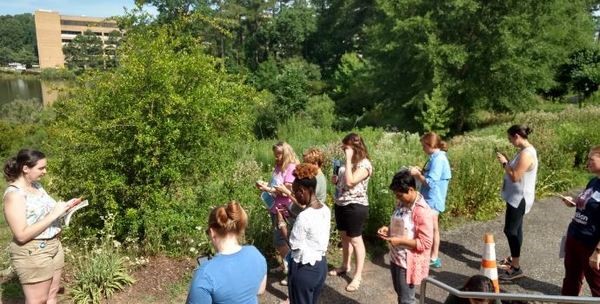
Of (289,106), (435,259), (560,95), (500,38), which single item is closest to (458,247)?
(435,259)

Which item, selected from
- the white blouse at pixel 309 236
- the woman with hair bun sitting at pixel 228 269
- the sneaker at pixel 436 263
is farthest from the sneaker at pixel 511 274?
the woman with hair bun sitting at pixel 228 269

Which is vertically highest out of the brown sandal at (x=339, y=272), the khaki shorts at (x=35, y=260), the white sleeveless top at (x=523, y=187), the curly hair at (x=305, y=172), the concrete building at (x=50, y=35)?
the concrete building at (x=50, y=35)

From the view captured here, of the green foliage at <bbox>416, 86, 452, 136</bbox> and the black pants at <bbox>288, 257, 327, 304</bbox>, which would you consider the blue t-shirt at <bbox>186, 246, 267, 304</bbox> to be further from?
the green foliage at <bbox>416, 86, 452, 136</bbox>

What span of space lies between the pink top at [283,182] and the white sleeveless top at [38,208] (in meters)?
2.03

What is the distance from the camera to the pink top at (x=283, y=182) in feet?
15.3

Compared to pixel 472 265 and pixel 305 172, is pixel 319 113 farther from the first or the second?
pixel 305 172

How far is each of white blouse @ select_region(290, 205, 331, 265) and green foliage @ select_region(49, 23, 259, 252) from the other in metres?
2.26

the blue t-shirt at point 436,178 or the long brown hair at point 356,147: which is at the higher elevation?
the long brown hair at point 356,147

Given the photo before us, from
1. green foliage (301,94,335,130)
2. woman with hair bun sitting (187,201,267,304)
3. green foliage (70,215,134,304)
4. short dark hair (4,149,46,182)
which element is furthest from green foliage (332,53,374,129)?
woman with hair bun sitting (187,201,267,304)

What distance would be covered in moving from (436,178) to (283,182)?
163 centimetres

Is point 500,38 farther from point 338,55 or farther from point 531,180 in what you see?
point 338,55

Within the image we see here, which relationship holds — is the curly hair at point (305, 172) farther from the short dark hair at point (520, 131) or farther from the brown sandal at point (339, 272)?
the short dark hair at point (520, 131)

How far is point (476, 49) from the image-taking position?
63.0 feet

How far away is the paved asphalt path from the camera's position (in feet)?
15.5
